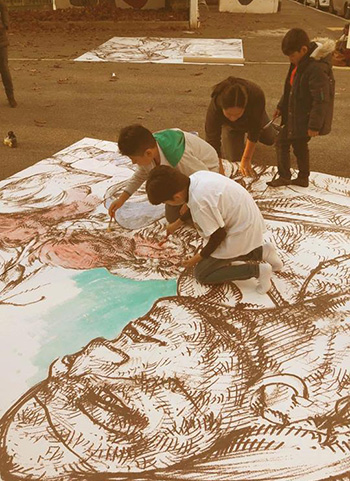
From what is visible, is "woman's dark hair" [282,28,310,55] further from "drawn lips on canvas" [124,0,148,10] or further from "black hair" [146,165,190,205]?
"drawn lips on canvas" [124,0,148,10]

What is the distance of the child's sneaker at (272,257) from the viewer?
8.77 ft

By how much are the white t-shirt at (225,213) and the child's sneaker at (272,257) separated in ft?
0.27

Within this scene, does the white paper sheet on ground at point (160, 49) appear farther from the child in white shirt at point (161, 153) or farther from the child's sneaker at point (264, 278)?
the child's sneaker at point (264, 278)

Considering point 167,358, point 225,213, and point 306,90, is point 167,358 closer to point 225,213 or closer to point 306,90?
point 225,213

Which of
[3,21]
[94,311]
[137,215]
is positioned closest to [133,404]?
[94,311]

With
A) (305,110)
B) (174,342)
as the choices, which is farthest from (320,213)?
(174,342)

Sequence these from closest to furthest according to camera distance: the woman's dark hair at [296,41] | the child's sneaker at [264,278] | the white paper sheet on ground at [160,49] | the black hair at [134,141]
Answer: the child's sneaker at [264,278], the black hair at [134,141], the woman's dark hair at [296,41], the white paper sheet on ground at [160,49]

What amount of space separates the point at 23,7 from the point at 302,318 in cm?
1520

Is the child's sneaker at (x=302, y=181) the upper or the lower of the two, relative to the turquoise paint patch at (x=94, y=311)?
upper

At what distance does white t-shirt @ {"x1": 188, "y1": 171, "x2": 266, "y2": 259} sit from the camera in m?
2.37

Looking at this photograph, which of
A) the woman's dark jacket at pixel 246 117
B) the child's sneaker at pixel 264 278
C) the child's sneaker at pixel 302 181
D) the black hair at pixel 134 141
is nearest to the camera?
the child's sneaker at pixel 264 278

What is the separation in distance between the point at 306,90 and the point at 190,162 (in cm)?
101

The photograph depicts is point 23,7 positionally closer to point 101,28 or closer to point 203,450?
point 101,28

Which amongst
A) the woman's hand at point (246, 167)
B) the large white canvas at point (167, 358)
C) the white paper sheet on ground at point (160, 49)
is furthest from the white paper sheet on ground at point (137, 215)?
the white paper sheet on ground at point (160, 49)
